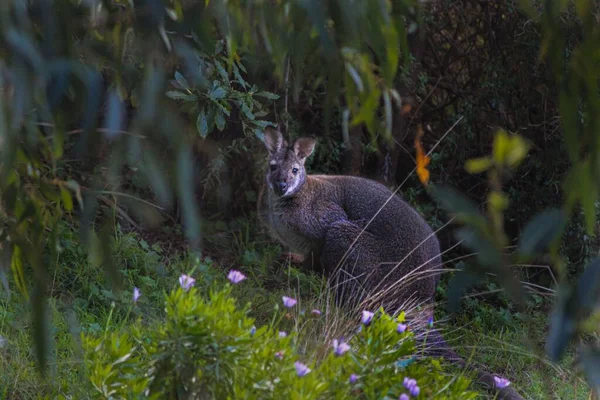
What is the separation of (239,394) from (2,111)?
66.0 inches

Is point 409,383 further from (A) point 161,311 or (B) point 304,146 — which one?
(B) point 304,146

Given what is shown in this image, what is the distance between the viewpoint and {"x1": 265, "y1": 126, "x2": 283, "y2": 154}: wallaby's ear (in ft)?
23.0

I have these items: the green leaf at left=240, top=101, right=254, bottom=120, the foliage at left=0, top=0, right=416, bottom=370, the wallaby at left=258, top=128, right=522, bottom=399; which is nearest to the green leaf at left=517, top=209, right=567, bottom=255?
the foliage at left=0, top=0, right=416, bottom=370

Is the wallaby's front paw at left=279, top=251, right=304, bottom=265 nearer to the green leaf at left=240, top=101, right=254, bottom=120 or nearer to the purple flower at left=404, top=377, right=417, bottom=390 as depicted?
the green leaf at left=240, top=101, right=254, bottom=120

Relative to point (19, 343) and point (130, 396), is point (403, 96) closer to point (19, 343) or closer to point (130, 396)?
point (19, 343)

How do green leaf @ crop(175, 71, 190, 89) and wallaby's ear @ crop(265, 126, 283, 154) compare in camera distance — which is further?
wallaby's ear @ crop(265, 126, 283, 154)

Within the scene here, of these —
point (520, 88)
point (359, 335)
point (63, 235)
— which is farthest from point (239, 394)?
point (520, 88)

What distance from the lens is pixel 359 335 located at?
3.87 m

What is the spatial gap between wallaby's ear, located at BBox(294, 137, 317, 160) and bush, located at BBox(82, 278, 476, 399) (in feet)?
11.7

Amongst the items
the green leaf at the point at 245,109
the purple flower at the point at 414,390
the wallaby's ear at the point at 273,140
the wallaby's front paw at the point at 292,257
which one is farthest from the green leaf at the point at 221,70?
the wallaby's front paw at the point at 292,257

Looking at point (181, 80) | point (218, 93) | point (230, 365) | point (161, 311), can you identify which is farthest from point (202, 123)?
point (230, 365)

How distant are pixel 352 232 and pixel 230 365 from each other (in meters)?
3.47

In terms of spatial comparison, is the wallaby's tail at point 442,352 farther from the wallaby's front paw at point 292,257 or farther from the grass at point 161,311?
the wallaby's front paw at point 292,257

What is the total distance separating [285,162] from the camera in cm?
704
